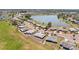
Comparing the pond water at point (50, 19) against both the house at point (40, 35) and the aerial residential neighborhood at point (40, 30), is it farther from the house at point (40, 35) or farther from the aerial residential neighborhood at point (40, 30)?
the house at point (40, 35)

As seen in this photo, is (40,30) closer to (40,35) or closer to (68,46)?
(40,35)

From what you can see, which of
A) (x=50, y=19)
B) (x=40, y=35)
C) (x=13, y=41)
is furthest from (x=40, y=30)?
(x=13, y=41)

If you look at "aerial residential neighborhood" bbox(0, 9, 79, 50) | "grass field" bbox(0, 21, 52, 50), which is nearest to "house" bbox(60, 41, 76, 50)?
"aerial residential neighborhood" bbox(0, 9, 79, 50)

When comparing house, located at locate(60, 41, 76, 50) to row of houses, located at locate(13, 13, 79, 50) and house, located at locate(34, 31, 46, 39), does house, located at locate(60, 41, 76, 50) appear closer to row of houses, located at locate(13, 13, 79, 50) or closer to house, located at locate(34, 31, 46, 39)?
row of houses, located at locate(13, 13, 79, 50)

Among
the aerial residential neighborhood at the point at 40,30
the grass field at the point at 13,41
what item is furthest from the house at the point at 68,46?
the grass field at the point at 13,41
